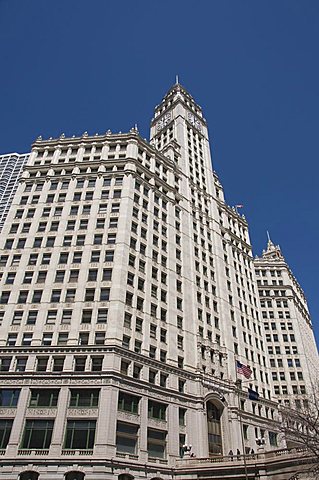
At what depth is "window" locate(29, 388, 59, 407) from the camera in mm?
42812

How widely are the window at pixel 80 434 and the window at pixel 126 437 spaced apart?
2905mm

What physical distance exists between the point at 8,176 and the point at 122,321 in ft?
211

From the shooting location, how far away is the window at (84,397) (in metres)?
42.6

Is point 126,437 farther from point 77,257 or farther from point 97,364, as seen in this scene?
point 77,257

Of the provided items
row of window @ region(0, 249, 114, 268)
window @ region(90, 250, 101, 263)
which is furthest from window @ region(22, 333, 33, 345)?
window @ region(90, 250, 101, 263)

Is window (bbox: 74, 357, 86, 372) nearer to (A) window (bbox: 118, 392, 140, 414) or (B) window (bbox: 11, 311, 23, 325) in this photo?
(A) window (bbox: 118, 392, 140, 414)

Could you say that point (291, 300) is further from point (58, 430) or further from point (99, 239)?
point (58, 430)

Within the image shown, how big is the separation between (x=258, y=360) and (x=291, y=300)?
41123 mm

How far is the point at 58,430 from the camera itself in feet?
134

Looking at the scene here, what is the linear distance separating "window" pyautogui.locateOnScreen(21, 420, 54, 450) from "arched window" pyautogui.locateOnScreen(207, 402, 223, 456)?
846 inches

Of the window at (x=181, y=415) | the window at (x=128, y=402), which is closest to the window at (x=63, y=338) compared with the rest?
the window at (x=128, y=402)

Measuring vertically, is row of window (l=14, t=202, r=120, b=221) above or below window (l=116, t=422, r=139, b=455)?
above

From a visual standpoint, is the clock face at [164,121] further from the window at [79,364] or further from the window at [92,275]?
the window at [79,364]

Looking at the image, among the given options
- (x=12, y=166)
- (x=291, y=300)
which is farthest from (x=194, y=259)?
(x=12, y=166)
